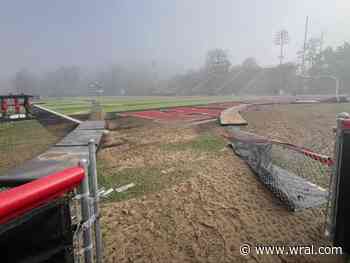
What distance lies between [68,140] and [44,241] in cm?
650

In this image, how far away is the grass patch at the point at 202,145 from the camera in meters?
6.03

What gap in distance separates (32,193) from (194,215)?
7.86 feet

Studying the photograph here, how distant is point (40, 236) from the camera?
1067 millimetres

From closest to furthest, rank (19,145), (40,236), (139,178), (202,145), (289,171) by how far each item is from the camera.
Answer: (40,236) < (139,178) < (289,171) < (202,145) < (19,145)

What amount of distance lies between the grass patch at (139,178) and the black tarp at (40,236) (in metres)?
2.32

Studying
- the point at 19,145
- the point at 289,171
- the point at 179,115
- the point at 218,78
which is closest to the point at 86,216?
the point at 289,171

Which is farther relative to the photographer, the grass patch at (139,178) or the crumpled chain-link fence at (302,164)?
the crumpled chain-link fence at (302,164)

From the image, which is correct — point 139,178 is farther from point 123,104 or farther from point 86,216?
point 123,104

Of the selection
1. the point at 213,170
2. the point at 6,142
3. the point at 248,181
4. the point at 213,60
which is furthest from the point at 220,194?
the point at 213,60

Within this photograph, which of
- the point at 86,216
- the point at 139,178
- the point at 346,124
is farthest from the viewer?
the point at 139,178

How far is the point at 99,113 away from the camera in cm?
1226

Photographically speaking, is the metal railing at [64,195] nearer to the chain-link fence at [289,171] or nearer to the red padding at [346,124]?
the red padding at [346,124]

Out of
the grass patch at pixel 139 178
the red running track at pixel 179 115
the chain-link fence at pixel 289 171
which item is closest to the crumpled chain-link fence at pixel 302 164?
the chain-link fence at pixel 289 171

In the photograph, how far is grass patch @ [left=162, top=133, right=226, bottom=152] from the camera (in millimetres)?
6025
